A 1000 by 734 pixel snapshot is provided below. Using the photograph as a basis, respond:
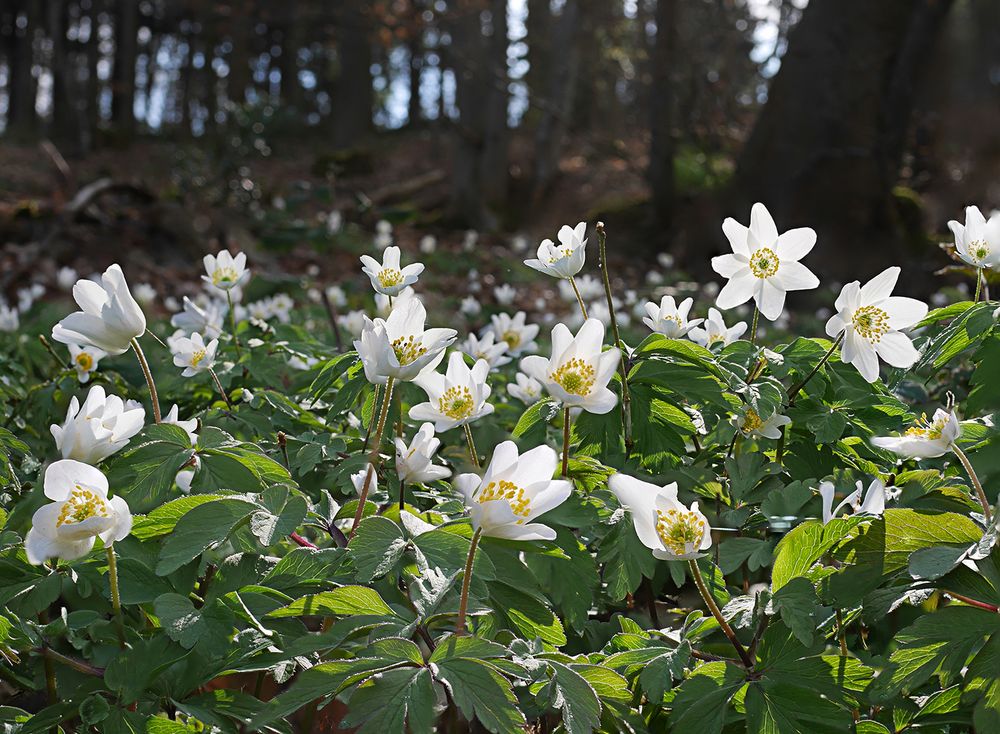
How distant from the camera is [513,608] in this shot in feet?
4.40

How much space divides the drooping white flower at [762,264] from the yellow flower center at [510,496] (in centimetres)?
68

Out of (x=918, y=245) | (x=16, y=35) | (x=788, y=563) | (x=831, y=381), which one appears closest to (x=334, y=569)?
(x=788, y=563)

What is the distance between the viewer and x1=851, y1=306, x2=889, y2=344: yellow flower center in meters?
1.60

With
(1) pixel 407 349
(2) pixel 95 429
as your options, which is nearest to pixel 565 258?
(1) pixel 407 349

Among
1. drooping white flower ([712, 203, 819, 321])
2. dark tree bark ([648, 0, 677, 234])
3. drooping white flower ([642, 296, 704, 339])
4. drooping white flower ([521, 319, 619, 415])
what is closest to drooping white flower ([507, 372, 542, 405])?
drooping white flower ([642, 296, 704, 339])

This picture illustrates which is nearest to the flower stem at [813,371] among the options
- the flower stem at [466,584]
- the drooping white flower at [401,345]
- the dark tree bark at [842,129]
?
the drooping white flower at [401,345]

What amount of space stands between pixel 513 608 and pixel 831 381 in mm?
876

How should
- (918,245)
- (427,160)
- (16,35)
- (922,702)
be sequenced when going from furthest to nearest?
(16,35), (427,160), (918,245), (922,702)

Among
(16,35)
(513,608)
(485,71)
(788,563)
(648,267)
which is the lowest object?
(648,267)

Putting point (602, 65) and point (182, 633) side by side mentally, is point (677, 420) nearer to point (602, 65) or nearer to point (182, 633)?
point (182, 633)

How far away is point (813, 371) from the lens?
5.62ft

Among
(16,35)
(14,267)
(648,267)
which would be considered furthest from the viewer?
(16,35)

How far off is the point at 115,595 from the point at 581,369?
79 cm

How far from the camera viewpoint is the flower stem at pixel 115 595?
1.25 m
